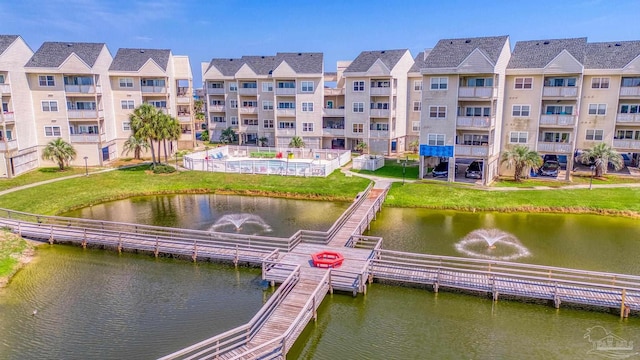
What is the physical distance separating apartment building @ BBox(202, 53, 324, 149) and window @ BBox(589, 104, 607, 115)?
34494 mm

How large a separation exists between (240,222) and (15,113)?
33577 mm

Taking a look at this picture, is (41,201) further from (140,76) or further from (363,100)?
(363,100)

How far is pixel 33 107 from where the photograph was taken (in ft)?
182

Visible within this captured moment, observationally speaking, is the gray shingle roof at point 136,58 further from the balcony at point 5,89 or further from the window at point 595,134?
the window at point 595,134

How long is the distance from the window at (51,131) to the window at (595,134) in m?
63.7

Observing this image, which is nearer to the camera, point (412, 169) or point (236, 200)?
point (236, 200)

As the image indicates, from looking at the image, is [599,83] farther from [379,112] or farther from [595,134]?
[379,112]

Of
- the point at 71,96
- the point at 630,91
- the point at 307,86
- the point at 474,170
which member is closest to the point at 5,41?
the point at 71,96

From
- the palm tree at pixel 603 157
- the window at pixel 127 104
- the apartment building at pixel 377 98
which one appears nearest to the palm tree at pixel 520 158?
the palm tree at pixel 603 157

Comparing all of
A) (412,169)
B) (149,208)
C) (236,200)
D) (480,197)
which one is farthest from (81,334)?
(412,169)

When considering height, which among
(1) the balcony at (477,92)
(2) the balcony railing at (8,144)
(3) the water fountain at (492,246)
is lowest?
(3) the water fountain at (492,246)

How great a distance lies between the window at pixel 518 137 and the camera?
51.2 m

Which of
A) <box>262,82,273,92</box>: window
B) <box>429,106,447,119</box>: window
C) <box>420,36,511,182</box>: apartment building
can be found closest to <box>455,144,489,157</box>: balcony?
<box>420,36,511,182</box>: apartment building

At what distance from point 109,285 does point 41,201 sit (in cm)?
2081
